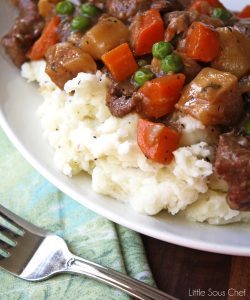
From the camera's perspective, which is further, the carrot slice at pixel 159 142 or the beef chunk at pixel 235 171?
the carrot slice at pixel 159 142

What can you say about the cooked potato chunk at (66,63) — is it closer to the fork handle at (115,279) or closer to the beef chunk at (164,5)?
the beef chunk at (164,5)

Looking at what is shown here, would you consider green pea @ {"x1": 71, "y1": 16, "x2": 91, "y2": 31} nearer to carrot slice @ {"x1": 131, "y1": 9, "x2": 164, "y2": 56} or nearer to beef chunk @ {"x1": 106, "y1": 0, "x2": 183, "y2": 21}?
beef chunk @ {"x1": 106, "y1": 0, "x2": 183, "y2": 21}

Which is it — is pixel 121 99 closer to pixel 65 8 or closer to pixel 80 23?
pixel 80 23

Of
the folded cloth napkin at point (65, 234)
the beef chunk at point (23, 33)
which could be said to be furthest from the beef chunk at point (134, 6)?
the folded cloth napkin at point (65, 234)

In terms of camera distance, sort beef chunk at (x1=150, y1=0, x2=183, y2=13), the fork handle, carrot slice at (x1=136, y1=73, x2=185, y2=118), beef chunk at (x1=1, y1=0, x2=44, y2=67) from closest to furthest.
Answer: the fork handle
carrot slice at (x1=136, y1=73, x2=185, y2=118)
beef chunk at (x1=150, y1=0, x2=183, y2=13)
beef chunk at (x1=1, y1=0, x2=44, y2=67)

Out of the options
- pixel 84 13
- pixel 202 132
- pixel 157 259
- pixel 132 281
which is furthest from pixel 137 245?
pixel 84 13

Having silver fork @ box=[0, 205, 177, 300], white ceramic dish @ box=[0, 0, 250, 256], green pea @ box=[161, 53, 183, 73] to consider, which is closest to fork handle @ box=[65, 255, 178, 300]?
silver fork @ box=[0, 205, 177, 300]

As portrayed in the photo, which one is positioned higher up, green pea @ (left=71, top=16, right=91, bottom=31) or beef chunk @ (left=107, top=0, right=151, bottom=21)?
green pea @ (left=71, top=16, right=91, bottom=31)
